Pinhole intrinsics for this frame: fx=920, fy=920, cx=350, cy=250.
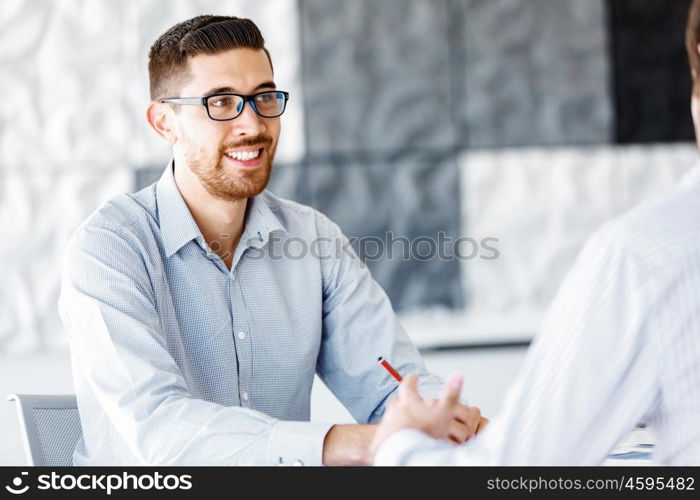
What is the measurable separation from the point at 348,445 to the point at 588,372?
19.5 inches

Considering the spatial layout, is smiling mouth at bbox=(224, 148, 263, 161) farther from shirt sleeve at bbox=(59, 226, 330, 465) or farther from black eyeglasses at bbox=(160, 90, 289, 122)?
shirt sleeve at bbox=(59, 226, 330, 465)

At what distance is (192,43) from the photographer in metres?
1.95

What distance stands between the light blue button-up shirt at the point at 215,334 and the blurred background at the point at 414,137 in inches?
68.2

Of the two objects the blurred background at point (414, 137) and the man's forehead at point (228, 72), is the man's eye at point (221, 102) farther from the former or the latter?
the blurred background at point (414, 137)

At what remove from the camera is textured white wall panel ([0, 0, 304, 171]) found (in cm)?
359

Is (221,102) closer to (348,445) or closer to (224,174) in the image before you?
(224,174)

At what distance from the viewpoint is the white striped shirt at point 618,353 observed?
960 mm

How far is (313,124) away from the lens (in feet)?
12.5

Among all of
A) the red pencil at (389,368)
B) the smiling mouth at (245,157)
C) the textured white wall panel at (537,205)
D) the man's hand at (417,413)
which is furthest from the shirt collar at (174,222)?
the textured white wall panel at (537,205)

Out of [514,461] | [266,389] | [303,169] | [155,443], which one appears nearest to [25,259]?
[303,169]

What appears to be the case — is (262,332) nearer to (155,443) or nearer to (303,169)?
(155,443)

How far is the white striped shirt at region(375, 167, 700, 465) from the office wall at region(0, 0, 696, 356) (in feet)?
9.03

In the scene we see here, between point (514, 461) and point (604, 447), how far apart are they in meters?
0.10

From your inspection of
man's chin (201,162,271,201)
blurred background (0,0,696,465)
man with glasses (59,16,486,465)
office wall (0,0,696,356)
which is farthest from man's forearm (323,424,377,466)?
office wall (0,0,696,356)
